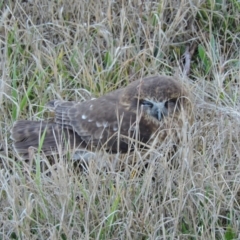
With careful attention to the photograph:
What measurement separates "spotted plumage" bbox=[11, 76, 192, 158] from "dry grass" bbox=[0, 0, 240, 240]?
0.42ft

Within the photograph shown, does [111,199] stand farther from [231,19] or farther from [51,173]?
[231,19]

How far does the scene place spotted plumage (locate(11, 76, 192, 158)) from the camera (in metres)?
4.63

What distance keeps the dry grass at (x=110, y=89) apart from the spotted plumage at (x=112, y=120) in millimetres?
127

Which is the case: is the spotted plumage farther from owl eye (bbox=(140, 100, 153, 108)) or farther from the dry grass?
the dry grass

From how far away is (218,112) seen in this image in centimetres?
475

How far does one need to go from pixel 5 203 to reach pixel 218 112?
132 centimetres

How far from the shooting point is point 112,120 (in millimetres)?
4727

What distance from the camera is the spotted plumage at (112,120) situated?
463 centimetres

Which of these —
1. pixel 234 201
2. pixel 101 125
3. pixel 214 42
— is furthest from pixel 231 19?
pixel 234 201

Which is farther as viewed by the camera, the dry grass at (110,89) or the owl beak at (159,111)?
the owl beak at (159,111)

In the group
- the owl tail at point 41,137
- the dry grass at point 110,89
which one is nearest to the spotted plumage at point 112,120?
the owl tail at point 41,137

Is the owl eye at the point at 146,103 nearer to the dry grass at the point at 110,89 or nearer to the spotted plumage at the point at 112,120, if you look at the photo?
the spotted plumage at the point at 112,120

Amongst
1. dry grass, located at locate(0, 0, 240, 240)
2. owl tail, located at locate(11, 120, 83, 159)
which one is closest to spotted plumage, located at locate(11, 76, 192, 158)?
owl tail, located at locate(11, 120, 83, 159)

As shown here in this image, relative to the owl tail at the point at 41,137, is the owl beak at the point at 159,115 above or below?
above
